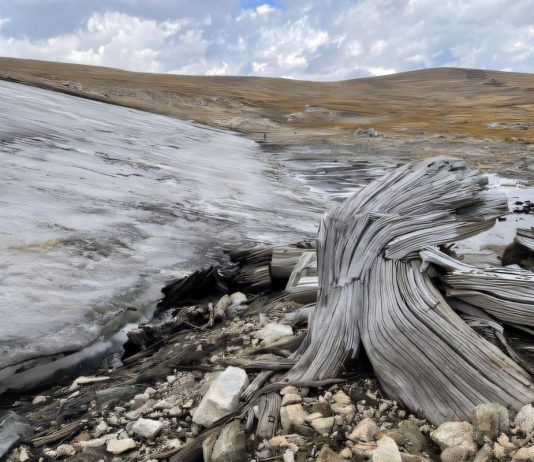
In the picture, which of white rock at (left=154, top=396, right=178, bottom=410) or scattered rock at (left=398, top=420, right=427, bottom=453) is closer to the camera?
scattered rock at (left=398, top=420, right=427, bottom=453)

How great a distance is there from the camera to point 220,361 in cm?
406

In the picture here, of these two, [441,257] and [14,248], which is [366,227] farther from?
[14,248]

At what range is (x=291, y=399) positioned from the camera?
10.1ft

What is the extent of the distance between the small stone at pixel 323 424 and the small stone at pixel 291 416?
0.08 meters

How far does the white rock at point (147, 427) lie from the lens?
10.2ft

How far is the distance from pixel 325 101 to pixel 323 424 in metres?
70.3

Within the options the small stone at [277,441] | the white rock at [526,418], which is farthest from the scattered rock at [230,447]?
the white rock at [526,418]

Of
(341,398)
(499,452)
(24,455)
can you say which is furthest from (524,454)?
(24,455)

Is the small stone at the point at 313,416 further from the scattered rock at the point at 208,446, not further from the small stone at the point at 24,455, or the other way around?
the small stone at the point at 24,455

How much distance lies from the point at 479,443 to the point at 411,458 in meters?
0.36

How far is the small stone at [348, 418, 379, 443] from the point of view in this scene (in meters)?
2.69

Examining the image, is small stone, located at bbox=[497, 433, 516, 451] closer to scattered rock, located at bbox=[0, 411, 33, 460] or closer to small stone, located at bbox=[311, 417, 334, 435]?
small stone, located at bbox=[311, 417, 334, 435]

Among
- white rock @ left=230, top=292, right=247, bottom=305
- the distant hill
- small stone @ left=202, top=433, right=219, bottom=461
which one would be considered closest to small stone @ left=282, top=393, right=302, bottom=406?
small stone @ left=202, top=433, right=219, bottom=461

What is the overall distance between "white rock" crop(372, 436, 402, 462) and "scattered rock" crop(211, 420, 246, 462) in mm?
707
